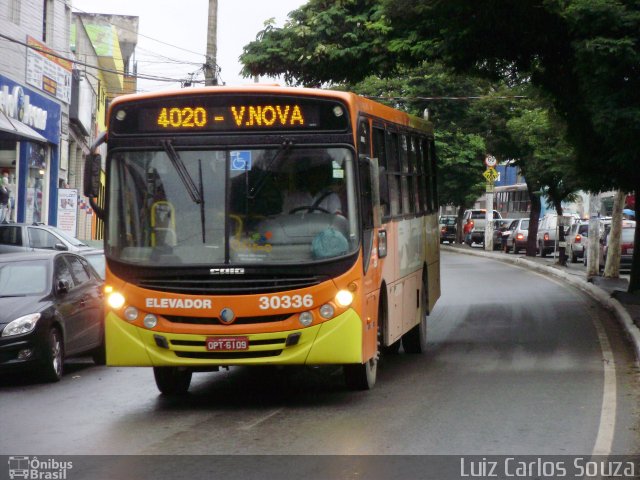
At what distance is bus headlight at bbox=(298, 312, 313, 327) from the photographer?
1117 centimetres

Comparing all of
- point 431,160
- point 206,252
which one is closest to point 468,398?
point 206,252

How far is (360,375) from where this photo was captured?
40.3 feet

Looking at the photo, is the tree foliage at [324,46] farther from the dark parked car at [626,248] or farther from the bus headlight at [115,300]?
the dark parked car at [626,248]

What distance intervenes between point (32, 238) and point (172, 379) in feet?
42.8

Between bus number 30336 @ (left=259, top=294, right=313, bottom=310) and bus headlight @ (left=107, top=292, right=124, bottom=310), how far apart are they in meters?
1.33

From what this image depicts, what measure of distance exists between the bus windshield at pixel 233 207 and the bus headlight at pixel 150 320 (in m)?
0.47

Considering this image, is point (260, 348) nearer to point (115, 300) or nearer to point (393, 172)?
point (115, 300)

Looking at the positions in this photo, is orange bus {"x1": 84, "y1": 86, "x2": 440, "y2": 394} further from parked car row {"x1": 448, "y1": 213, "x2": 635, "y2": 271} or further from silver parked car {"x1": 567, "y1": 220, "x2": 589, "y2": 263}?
silver parked car {"x1": 567, "y1": 220, "x2": 589, "y2": 263}

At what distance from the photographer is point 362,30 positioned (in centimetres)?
2392

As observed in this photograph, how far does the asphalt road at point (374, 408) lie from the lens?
9438mm

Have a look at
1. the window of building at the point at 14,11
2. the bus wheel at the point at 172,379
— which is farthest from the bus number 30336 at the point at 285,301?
the window of building at the point at 14,11

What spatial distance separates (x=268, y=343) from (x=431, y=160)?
278 inches

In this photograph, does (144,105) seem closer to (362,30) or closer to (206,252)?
(206,252)

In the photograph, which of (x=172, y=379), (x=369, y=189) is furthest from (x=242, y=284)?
(x=172, y=379)
